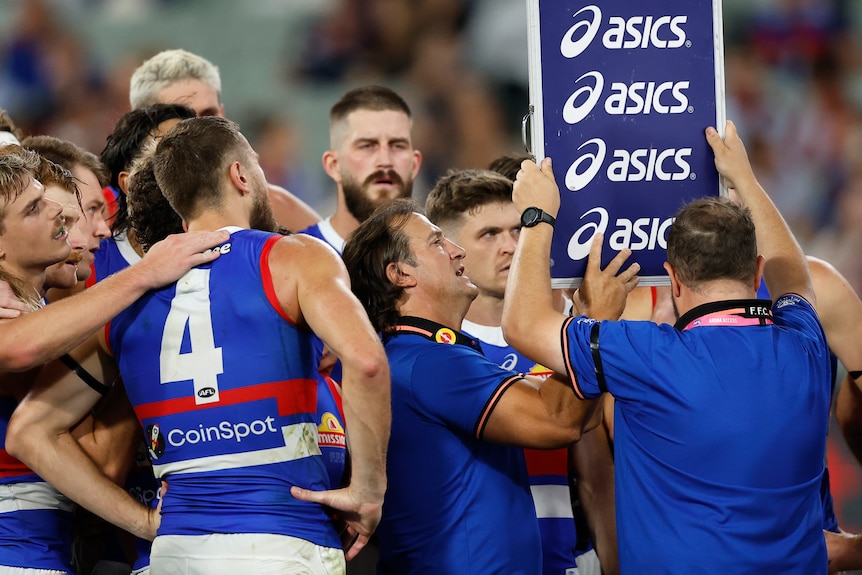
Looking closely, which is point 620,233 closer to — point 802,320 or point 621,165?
point 621,165

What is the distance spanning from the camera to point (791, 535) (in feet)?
9.43

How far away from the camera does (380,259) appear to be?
140 inches

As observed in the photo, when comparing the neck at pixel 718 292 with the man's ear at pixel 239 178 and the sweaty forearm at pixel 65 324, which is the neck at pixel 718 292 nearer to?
the man's ear at pixel 239 178

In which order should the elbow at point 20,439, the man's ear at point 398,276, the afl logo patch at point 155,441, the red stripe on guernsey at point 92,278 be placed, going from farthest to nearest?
the red stripe on guernsey at point 92,278
the man's ear at point 398,276
the elbow at point 20,439
the afl logo patch at point 155,441

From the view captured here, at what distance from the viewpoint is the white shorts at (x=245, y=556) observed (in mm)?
2756

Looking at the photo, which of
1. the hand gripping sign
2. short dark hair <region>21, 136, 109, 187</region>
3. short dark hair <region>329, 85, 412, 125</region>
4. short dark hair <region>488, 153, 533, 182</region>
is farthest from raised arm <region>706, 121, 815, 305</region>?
short dark hair <region>329, 85, 412, 125</region>

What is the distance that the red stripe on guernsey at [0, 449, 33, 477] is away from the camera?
321 cm

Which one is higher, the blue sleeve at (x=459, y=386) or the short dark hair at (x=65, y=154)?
the short dark hair at (x=65, y=154)

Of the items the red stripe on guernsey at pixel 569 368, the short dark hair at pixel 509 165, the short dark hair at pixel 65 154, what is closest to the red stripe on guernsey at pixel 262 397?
the red stripe on guernsey at pixel 569 368

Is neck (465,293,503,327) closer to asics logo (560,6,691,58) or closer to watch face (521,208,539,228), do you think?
watch face (521,208,539,228)

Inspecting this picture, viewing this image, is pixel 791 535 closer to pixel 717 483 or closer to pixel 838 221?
pixel 717 483

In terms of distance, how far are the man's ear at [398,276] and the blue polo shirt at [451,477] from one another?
0.25 meters

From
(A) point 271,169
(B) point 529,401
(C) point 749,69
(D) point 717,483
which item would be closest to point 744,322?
(D) point 717,483

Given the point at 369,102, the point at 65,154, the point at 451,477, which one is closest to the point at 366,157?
the point at 369,102
